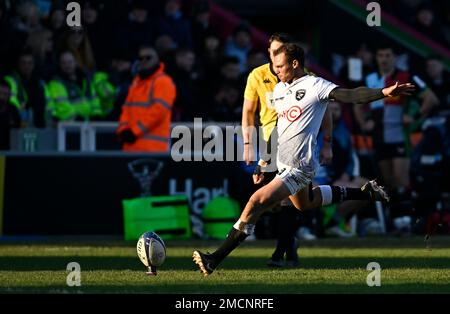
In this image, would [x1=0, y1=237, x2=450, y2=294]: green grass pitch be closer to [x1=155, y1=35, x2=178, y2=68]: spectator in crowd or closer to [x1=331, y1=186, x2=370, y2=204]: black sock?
[x1=331, y1=186, x2=370, y2=204]: black sock

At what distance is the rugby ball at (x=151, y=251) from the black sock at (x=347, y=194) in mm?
1766

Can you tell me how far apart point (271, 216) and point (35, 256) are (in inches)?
172

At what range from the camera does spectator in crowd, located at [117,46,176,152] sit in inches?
659

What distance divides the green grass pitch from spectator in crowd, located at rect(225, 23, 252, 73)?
508 centimetres

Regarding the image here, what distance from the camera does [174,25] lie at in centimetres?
2008

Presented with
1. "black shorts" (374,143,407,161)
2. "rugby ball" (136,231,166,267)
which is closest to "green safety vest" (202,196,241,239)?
"black shorts" (374,143,407,161)

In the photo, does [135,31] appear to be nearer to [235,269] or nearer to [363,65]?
[363,65]

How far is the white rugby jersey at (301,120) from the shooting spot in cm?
1091

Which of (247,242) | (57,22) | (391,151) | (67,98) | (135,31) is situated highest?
A: (57,22)

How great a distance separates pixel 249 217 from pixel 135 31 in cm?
933

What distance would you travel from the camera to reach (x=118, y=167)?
17.1 metres

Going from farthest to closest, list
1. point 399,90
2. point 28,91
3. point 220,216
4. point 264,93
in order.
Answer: point 28,91 → point 220,216 → point 264,93 → point 399,90

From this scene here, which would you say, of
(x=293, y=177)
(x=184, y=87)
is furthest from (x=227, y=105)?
(x=293, y=177)

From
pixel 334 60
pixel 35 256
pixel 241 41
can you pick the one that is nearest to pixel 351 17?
pixel 334 60
